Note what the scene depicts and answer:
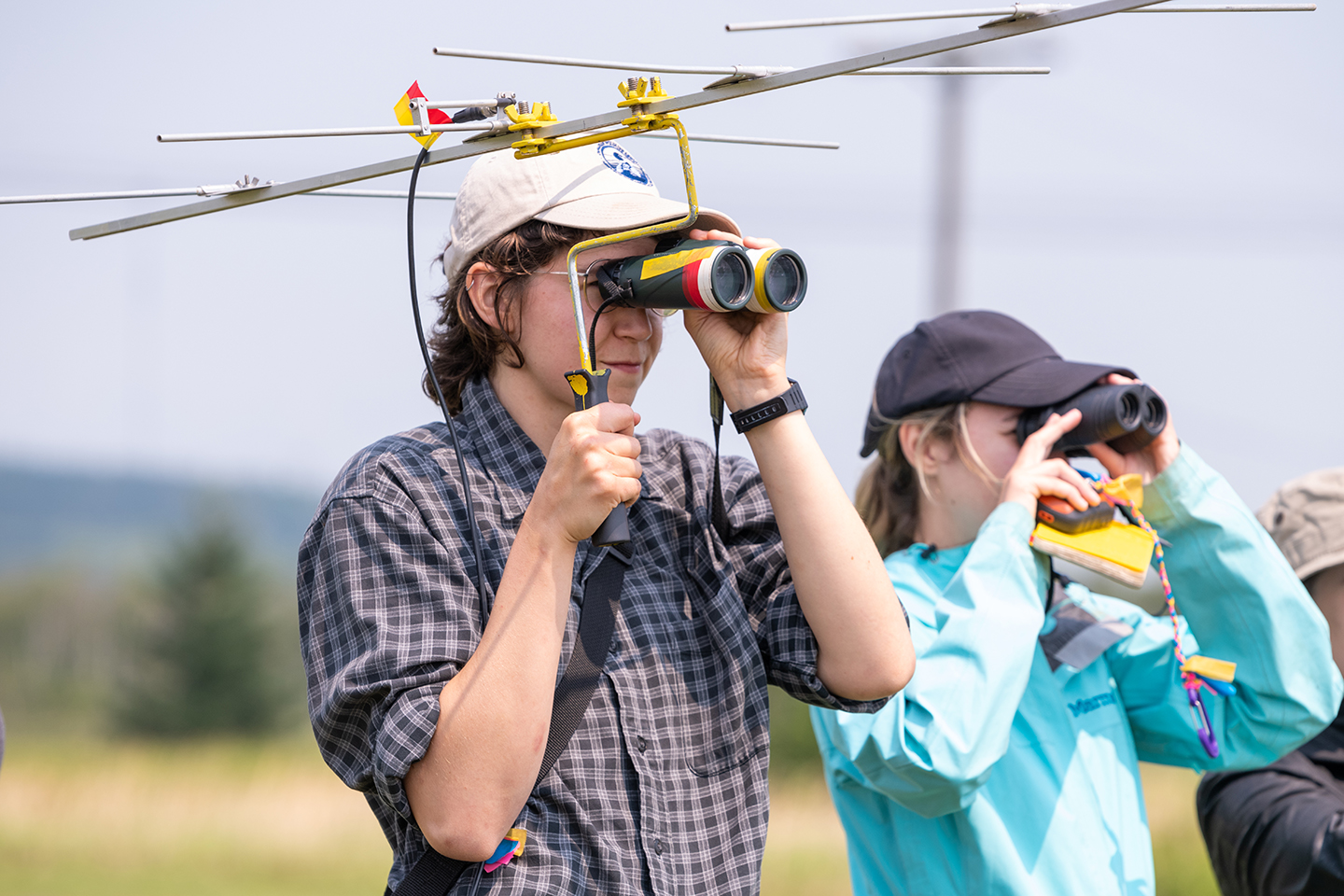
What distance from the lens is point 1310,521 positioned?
8.69 feet

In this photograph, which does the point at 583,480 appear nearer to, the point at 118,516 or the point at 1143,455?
the point at 1143,455

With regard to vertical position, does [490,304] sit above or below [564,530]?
above

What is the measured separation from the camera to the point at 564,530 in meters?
1.40

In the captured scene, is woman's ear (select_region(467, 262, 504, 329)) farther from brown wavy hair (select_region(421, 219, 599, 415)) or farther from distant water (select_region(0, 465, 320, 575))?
distant water (select_region(0, 465, 320, 575))

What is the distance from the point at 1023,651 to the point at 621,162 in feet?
3.42

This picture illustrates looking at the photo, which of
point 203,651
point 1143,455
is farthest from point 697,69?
point 203,651

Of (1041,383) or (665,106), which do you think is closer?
(665,106)

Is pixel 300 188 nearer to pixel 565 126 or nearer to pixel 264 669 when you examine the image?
pixel 565 126

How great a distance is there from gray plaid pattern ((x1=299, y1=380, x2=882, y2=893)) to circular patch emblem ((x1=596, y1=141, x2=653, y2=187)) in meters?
0.38

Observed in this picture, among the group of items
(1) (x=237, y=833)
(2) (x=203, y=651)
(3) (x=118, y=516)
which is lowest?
(3) (x=118, y=516)

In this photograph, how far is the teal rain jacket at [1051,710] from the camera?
6.36 ft

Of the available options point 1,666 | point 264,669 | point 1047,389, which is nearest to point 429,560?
point 1047,389

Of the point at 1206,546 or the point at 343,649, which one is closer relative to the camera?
the point at 343,649

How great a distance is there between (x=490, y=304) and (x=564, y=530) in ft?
1.43
